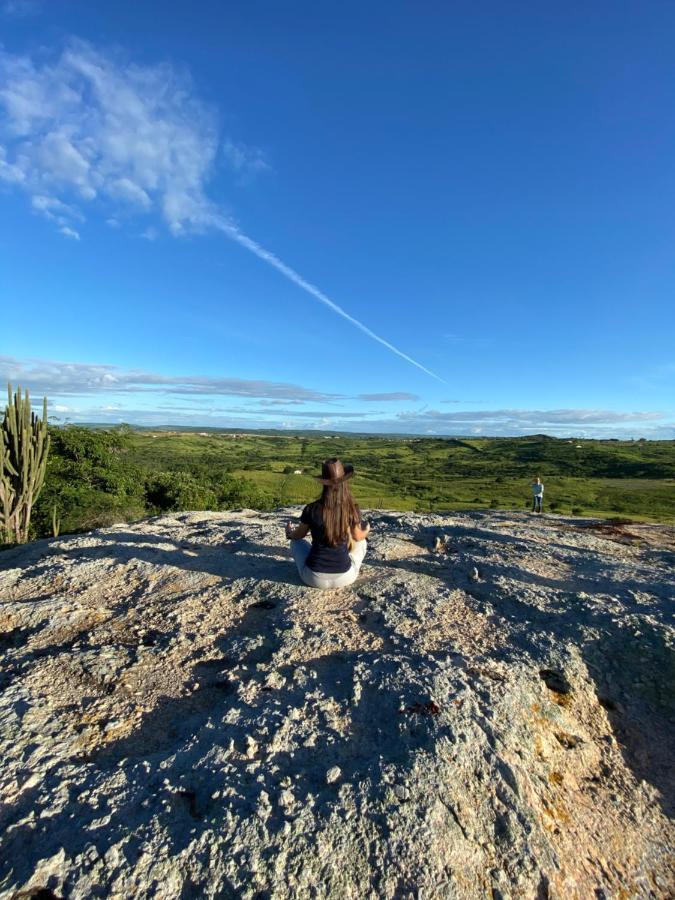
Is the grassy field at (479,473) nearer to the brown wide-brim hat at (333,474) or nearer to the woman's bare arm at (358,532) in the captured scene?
the woman's bare arm at (358,532)

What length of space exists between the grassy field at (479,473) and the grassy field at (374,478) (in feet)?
0.85

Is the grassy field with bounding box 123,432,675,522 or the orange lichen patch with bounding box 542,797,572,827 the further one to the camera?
the grassy field with bounding box 123,432,675,522

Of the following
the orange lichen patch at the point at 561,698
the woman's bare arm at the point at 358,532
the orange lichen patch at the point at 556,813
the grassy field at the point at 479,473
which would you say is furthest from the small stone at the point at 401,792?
the grassy field at the point at 479,473

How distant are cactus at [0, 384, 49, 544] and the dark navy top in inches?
414

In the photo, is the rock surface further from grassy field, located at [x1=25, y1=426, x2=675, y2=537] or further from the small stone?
grassy field, located at [x1=25, y1=426, x2=675, y2=537]

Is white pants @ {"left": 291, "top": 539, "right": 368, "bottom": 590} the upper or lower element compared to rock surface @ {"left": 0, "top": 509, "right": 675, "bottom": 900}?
upper

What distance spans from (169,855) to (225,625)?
3114mm

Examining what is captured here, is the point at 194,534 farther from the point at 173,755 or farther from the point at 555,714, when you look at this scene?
the point at 555,714

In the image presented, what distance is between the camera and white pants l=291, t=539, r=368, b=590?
648 cm

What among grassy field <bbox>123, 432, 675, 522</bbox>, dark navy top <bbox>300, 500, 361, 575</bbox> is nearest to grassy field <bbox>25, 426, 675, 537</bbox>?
Answer: grassy field <bbox>123, 432, 675, 522</bbox>

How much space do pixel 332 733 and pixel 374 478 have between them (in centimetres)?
8367

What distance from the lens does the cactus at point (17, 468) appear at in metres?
13.0

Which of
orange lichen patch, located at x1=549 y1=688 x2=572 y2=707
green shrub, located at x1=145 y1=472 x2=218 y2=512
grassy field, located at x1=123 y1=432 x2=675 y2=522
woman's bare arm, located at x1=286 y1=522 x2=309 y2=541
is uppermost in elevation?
woman's bare arm, located at x1=286 y1=522 x2=309 y2=541

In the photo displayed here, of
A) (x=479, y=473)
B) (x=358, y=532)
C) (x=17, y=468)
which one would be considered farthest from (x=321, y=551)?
(x=479, y=473)
